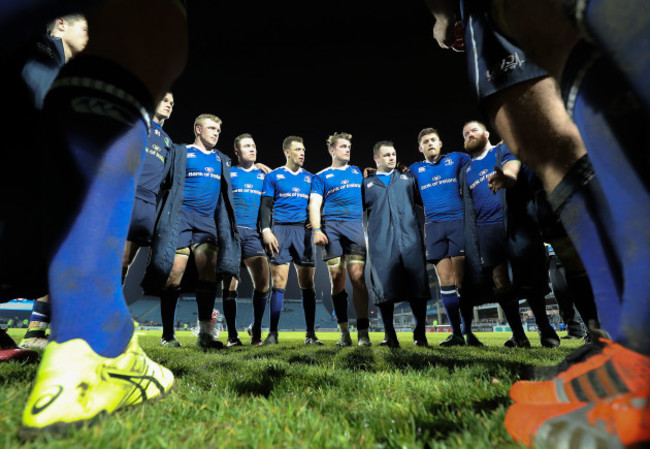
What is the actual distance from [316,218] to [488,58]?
446cm

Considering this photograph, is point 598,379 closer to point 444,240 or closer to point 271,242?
point 444,240

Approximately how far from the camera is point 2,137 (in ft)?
4.25

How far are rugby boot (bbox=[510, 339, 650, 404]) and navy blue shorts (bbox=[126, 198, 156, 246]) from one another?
14.3 feet

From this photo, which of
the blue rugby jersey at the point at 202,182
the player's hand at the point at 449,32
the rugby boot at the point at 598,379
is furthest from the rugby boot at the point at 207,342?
the rugby boot at the point at 598,379

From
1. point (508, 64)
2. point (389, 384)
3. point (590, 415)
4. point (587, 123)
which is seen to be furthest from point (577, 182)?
point (389, 384)

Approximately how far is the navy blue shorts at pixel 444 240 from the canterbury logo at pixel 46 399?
5.06 metres

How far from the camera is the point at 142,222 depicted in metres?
4.32

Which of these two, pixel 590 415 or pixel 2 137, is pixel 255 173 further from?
pixel 590 415

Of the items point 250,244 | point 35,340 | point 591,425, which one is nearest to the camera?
point 591,425

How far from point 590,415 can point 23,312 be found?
53.1 meters

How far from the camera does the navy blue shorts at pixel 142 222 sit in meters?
4.24

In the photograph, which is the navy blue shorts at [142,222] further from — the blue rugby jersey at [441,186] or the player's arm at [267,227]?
the blue rugby jersey at [441,186]

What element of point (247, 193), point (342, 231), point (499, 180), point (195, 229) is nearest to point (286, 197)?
point (247, 193)

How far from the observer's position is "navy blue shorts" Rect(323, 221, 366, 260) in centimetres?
539
